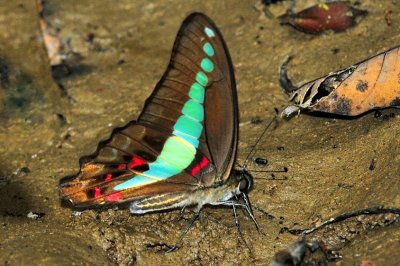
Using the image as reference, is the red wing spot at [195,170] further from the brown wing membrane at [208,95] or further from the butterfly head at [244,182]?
the butterfly head at [244,182]

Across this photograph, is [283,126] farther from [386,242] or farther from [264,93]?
[386,242]

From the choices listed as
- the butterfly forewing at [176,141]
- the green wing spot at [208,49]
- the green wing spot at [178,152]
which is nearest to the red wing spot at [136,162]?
→ the butterfly forewing at [176,141]

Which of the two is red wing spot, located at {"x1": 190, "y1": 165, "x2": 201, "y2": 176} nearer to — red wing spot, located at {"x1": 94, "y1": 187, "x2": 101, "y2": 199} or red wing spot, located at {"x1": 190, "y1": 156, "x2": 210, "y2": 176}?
red wing spot, located at {"x1": 190, "y1": 156, "x2": 210, "y2": 176}

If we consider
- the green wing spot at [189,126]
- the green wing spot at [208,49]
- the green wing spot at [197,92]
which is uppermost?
the green wing spot at [208,49]

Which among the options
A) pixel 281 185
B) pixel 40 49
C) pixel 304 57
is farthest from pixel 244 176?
pixel 40 49

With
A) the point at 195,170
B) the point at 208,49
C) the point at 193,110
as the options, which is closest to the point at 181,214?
the point at 195,170

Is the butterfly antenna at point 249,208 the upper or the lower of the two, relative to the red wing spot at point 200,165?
lower

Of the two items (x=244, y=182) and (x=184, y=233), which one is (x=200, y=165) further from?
(x=184, y=233)
